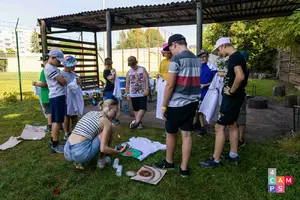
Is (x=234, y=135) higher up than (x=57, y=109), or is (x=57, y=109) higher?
(x=57, y=109)

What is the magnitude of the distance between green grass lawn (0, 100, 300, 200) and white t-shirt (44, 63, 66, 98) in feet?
3.23

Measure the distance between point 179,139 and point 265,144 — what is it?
4.70 feet

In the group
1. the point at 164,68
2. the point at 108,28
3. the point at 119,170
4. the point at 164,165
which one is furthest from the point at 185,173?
the point at 108,28

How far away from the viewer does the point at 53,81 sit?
3523mm

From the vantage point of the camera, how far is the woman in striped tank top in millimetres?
2805

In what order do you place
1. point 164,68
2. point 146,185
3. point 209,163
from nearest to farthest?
1. point 146,185
2. point 209,163
3. point 164,68

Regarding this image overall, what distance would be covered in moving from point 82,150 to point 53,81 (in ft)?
4.41

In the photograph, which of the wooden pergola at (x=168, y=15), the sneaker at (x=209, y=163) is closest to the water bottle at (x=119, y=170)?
the sneaker at (x=209, y=163)

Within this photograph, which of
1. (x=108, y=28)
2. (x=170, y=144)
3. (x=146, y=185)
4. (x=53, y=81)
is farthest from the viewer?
(x=108, y=28)

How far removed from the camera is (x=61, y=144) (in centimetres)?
391

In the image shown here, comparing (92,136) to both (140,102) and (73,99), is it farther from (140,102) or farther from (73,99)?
(140,102)

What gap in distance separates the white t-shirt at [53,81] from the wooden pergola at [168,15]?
2.66 metres

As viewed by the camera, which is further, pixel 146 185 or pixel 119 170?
pixel 119 170

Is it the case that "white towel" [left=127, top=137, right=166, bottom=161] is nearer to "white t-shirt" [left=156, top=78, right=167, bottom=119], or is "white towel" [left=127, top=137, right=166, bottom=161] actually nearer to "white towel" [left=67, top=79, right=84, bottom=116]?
"white t-shirt" [left=156, top=78, right=167, bottom=119]
